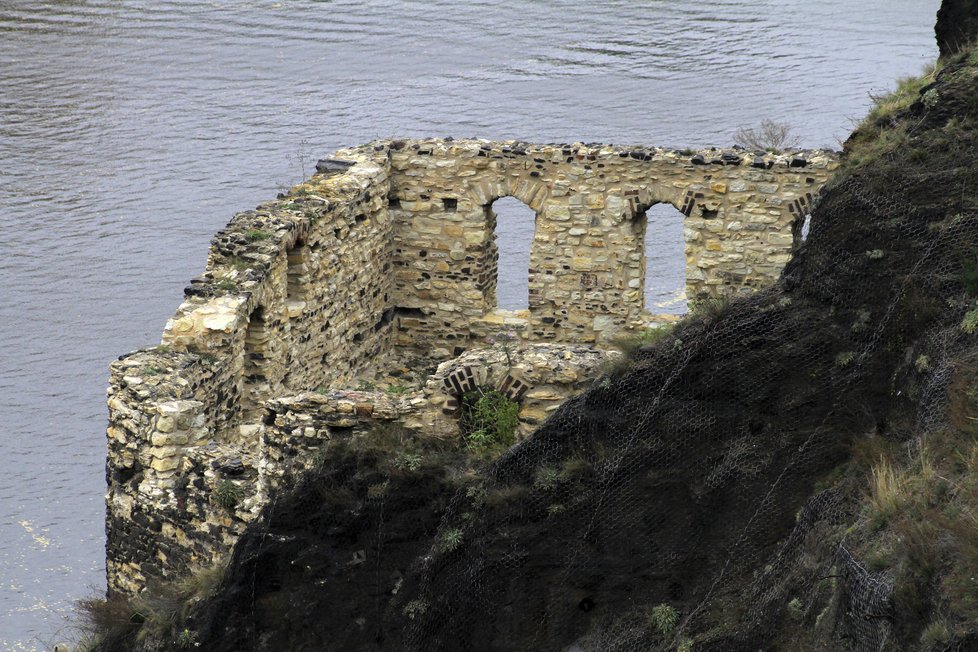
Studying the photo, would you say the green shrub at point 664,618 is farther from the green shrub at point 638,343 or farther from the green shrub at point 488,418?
the green shrub at point 488,418

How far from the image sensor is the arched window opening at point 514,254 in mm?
37031

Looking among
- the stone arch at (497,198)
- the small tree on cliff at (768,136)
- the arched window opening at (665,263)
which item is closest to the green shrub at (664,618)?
the stone arch at (497,198)

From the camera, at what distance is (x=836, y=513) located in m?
11.7

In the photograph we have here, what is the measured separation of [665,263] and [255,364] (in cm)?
2038

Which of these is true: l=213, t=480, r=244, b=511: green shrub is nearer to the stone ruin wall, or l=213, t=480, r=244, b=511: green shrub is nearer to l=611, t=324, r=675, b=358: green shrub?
the stone ruin wall

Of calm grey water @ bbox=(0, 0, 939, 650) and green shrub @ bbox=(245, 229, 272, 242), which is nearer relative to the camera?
green shrub @ bbox=(245, 229, 272, 242)

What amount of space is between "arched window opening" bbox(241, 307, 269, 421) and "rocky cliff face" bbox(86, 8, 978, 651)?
→ 478 cm

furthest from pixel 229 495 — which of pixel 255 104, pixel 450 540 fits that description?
pixel 255 104

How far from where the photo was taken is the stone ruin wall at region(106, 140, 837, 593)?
17.3 metres

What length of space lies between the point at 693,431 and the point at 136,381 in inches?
273

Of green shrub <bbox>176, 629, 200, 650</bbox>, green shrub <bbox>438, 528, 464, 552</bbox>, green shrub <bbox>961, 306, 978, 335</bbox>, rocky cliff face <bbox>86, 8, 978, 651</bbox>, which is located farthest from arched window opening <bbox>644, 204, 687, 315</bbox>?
green shrub <bbox>961, 306, 978, 335</bbox>

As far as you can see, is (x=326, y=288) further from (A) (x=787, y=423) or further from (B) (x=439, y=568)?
(A) (x=787, y=423)

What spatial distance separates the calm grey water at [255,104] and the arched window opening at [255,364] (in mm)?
11145

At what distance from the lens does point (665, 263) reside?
38781mm
